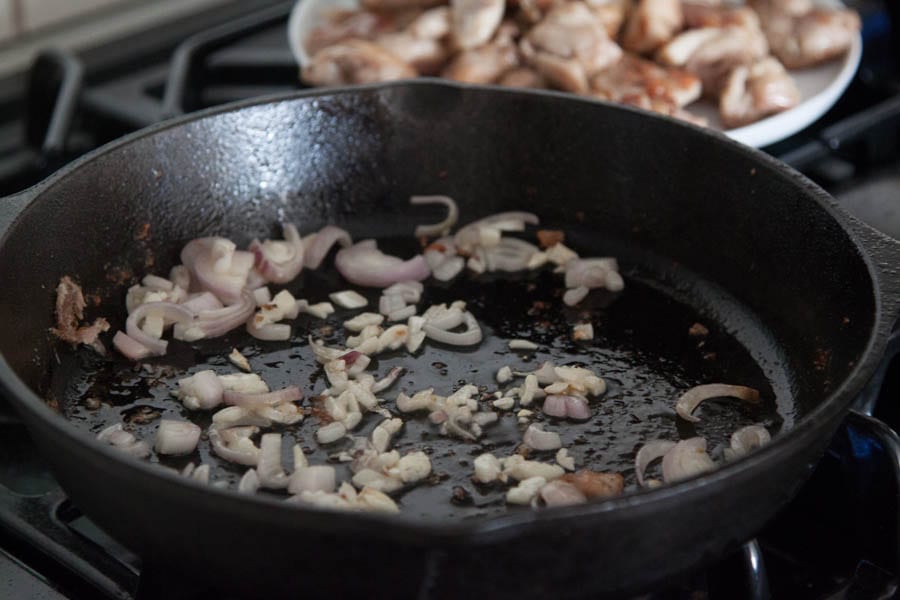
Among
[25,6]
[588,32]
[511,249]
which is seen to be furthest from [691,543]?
[25,6]

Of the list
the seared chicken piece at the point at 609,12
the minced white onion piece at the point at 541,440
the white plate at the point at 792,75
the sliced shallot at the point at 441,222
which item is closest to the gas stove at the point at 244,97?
the white plate at the point at 792,75

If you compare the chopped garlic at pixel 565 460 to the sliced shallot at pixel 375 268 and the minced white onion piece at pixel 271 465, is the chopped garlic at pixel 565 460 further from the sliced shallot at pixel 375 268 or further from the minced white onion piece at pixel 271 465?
the sliced shallot at pixel 375 268

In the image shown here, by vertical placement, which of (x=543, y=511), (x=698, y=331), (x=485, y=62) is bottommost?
(x=698, y=331)

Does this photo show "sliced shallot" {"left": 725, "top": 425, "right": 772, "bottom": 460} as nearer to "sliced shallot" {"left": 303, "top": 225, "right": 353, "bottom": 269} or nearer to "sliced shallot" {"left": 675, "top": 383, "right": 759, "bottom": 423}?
"sliced shallot" {"left": 675, "top": 383, "right": 759, "bottom": 423}

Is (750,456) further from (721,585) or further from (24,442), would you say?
(24,442)

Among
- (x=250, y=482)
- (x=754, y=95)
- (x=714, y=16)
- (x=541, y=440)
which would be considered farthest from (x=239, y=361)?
(x=714, y=16)

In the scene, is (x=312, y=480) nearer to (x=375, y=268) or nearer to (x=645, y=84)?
(x=375, y=268)
